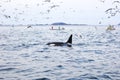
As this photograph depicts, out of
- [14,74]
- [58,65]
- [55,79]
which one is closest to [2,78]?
[14,74]

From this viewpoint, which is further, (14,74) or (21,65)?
(21,65)

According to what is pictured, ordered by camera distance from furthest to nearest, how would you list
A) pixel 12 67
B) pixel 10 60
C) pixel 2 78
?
1. pixel 10 60
2. pixel 12 67
3. pixel 2 78

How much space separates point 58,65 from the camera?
19.3 m

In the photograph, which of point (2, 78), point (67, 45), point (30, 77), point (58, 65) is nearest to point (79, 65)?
point (58, 65)

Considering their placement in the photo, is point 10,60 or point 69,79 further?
point 10,60

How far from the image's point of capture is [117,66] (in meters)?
18.9

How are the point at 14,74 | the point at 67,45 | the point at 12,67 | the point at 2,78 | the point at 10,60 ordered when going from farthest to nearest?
1. the point at 67,45
2. the point at 10,60
3. the point at 12,67
4. the point at 14,74
5. the point at 2,78

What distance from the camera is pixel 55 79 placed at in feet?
48.1

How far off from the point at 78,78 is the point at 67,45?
20.8m

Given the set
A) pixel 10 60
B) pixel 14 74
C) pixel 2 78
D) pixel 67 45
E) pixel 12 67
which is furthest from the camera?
pixel 67 45

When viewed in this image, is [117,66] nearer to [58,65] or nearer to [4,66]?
[58,65]

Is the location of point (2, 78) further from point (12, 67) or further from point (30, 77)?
point (12, 67)

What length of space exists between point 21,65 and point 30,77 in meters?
4.21

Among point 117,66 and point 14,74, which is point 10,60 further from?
point 117,66
